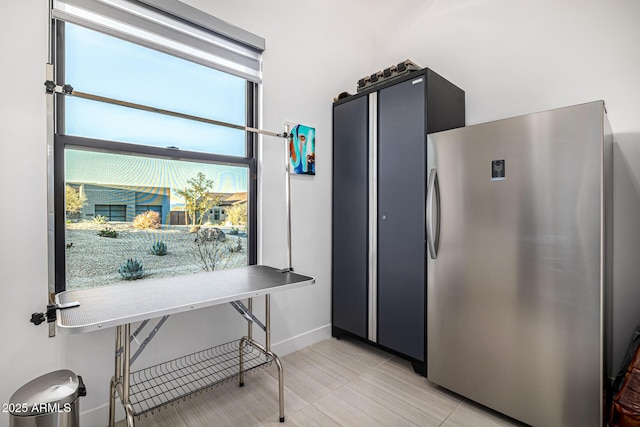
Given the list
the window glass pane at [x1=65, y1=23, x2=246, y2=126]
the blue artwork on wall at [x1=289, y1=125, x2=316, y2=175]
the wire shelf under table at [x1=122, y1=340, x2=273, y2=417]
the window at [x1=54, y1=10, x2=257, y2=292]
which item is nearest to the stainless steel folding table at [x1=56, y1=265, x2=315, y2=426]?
the wire shelf under table at [x1=122, y1=340, x2=273, y2=417]

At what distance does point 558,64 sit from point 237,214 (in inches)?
96.3

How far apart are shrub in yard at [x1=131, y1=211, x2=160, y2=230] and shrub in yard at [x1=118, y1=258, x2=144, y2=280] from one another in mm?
208

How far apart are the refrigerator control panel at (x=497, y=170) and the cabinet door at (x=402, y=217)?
463 millimetres

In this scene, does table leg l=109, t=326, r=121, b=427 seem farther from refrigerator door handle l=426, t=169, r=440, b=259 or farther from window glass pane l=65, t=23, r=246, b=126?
refrigerator door handle l=426, t=169, r=440, b=259

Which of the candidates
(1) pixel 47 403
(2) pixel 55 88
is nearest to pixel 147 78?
(2) pixel 55 88

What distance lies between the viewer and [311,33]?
102 inches

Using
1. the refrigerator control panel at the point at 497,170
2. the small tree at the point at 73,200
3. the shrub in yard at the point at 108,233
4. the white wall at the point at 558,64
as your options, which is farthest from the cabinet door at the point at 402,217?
the small tree at the point at 73,200

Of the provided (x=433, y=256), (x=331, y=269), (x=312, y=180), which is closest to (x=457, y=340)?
(x=433, y=256)

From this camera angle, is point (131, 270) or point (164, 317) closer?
point (164, 317)

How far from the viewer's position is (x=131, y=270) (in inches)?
71.0

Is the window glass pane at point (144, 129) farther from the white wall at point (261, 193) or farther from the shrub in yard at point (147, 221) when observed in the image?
the shrub in yard at point (147, 221)

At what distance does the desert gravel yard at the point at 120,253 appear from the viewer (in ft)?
5.30

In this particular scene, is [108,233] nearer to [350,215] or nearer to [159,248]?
[159,248]

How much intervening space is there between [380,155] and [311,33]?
1.26 meters
